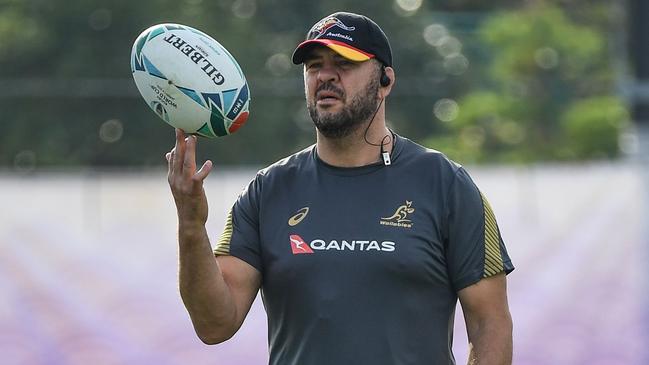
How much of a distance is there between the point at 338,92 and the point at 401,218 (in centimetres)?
37

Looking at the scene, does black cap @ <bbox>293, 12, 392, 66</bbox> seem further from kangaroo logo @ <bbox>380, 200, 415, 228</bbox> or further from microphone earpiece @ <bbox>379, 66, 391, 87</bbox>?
kangaroo logo @ <bbox>380, 200, 415, 228</bbox>

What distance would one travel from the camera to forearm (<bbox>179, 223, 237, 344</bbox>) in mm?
3359

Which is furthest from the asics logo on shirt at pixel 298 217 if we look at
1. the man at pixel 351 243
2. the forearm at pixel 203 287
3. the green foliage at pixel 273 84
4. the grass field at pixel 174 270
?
the green foliage at pixel 273 84

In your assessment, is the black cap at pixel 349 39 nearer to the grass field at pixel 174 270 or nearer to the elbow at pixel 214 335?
the elbow at pixel 214 335

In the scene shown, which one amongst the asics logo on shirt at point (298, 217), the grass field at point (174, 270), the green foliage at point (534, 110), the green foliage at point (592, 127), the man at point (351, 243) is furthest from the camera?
the green foliage at point (534, 110)

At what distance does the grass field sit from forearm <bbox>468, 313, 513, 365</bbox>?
3785mm

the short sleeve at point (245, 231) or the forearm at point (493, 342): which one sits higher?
the short sleeve at point (245, 231)

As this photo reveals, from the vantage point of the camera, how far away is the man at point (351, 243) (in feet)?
11.2

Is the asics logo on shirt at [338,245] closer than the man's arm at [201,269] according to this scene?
No

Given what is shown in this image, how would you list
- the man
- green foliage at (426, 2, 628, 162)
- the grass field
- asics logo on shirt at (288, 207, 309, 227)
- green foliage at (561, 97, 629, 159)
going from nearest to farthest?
the man
asics logo on shirt at (288, 207, 309, 227)
the grass field
green foliage at (561, 97, 629, 159)
green foliage at (426, 2, 628, 162)

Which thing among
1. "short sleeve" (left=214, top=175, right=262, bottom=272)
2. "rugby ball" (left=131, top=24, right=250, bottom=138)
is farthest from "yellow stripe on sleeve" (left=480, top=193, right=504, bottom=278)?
"rugby ball" (left=131, top=24, right=250, bottom=138)

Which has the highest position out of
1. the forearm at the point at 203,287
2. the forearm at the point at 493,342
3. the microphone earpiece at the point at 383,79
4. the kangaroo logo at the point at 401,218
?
the microphone earpiece at the point at 383,79

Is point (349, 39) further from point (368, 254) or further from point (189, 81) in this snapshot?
point (368, 254)

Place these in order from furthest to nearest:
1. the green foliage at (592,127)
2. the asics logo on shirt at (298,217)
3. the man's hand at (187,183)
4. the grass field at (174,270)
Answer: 1. the green foliage at (592,127)
2. the grass field at (174,270)
3. the asics logo on shirt at (298,217)
4. the man's hand at (187,183)
